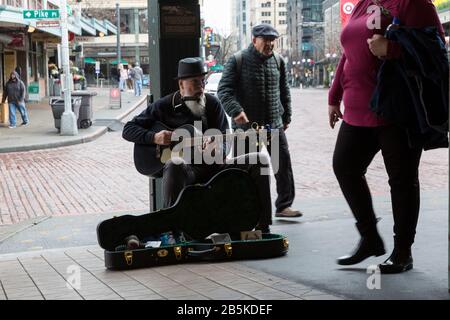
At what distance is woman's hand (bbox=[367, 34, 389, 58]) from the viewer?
4.21 m

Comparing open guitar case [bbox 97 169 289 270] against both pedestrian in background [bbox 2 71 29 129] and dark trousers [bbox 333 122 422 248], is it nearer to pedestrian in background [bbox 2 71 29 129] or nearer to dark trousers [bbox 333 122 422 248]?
dark trousers [bbox 333 122 422 248]

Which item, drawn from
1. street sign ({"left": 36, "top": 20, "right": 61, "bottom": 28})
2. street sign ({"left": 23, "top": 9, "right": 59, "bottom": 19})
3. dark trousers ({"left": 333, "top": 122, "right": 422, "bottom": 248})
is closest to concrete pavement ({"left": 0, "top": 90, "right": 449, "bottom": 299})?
dark trousers ({"left": 333, "top": 122, "right": 422, "bottom": 248})

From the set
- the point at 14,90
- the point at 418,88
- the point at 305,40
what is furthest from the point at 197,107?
the point at 305,40

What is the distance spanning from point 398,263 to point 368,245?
0.25m

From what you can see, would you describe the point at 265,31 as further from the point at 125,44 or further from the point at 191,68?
the point at 125,44

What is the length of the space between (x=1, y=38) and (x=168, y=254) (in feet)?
86.4

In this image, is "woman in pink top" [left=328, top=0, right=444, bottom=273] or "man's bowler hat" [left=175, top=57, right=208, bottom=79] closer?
"woman in pink top" [left=328, top=0, right=444, bottom=273]

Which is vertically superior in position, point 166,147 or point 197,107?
point 197,107

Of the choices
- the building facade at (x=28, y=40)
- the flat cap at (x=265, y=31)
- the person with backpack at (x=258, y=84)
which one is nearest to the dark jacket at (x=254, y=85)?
the person with backpack at (x=258, y=84)

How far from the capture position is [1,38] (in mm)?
29359

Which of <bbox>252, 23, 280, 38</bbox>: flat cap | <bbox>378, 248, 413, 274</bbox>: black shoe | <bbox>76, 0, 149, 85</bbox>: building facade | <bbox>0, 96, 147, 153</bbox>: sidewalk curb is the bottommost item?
<bbox>0, 96, 147, 153</bbox>: sidewalk curb

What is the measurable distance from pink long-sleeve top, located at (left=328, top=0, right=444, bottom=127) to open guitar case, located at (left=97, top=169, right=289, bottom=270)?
41.2 inches

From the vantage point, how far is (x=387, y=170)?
174 inches
